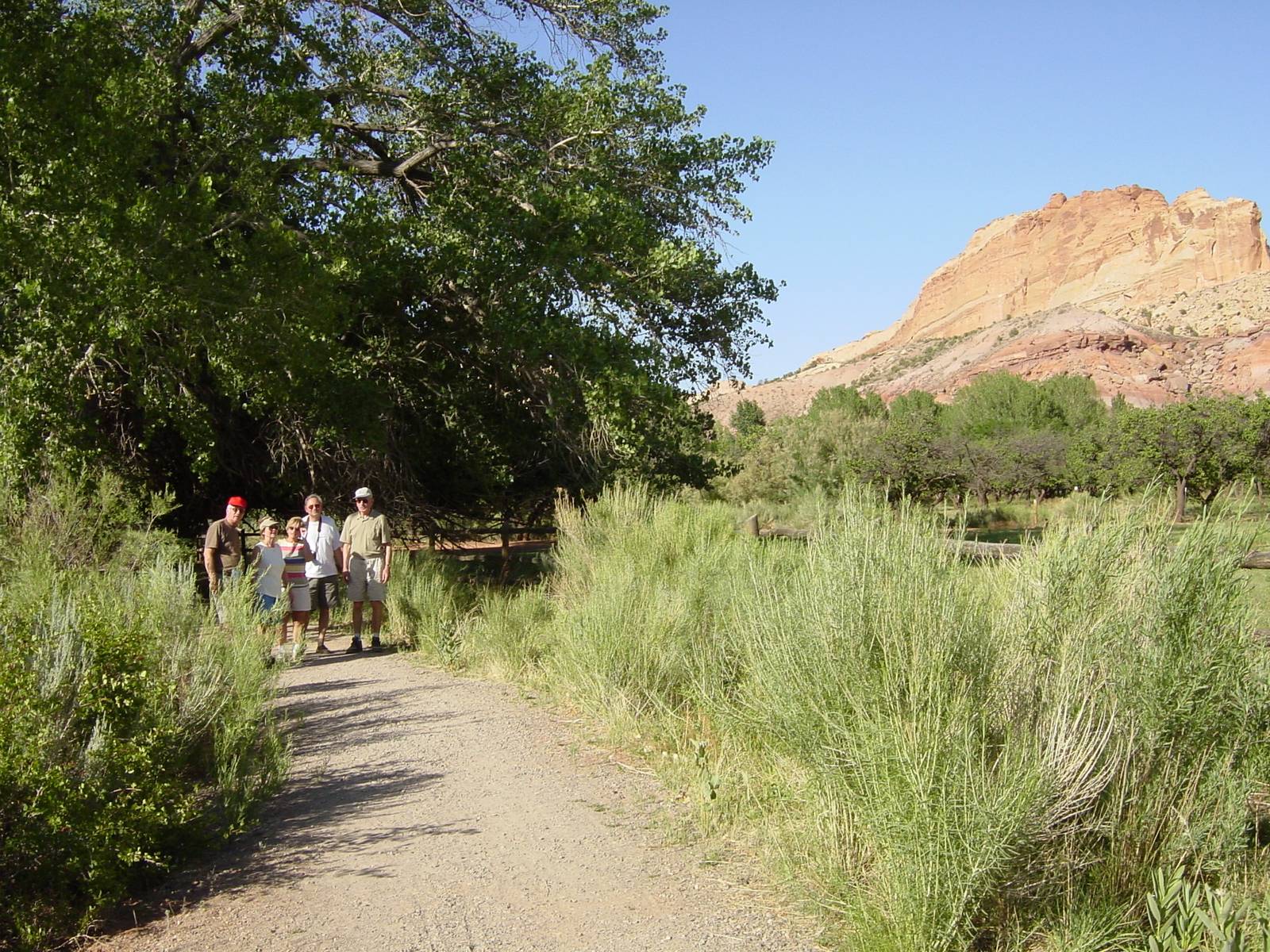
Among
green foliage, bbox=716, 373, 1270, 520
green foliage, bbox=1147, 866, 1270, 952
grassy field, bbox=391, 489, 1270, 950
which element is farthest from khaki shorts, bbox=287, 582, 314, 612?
green foliage, bbox=716, 373, 1270, 520

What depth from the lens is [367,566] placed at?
10570 millimetres

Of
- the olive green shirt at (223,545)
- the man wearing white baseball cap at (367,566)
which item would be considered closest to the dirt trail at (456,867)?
the olive green shirt at (223,545)

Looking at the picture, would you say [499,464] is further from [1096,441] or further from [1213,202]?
[1213,202]

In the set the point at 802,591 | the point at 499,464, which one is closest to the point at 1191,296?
the point at 499,464

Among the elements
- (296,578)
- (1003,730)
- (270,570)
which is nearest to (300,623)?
(296,578)

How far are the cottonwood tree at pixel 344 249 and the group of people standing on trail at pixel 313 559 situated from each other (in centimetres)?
169

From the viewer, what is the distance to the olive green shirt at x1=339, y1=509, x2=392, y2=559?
34.4ft

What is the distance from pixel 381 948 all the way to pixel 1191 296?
12388cm

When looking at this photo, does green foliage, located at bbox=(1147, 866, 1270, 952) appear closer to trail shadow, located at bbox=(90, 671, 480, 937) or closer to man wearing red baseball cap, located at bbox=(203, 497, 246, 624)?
trail shadow, located at bbox=(90, 671, 480, 937)

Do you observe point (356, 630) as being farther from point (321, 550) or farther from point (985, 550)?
point (985, 550)

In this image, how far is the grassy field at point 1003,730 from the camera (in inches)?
137

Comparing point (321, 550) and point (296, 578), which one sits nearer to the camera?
point (296, 578)

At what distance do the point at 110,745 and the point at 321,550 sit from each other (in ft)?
20.9

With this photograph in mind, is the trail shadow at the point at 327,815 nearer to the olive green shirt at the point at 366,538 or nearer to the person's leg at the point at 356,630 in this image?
the person's leg at the point at 356,630
